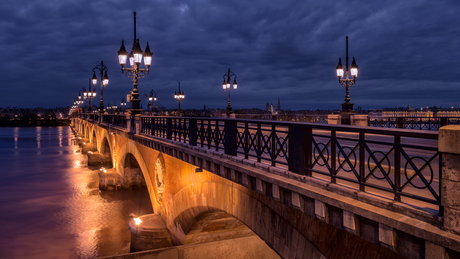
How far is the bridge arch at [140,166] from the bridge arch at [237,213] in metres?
2.79

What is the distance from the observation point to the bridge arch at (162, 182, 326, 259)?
19.2 feet

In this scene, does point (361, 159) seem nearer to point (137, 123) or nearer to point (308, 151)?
point (308, 151)

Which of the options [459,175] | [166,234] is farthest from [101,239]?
[459,175]

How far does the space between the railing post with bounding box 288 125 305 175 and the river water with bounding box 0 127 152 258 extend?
1267 cm

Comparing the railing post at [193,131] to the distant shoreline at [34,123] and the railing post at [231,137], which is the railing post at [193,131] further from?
the distant shoreline at [34,123]

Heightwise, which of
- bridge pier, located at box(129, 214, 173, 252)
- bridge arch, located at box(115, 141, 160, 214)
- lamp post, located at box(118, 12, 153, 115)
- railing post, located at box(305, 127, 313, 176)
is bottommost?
bridge pier, located at box(129, 214, 173, 252)

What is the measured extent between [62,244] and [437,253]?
55.4 feet

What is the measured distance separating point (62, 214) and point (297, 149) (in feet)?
63.8

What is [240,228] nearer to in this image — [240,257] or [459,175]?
[240,257]

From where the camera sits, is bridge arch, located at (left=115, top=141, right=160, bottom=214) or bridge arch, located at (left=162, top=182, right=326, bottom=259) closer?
bridge arch, located at (left=162, top=182, right=326, bottom=259)

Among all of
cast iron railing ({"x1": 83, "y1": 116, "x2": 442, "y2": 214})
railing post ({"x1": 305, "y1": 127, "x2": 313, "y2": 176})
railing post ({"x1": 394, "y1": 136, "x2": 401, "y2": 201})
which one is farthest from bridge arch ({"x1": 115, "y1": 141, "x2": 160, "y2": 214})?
railing post ({"x1": 394, "y1": 136, "x2": 401, "y2": 201})

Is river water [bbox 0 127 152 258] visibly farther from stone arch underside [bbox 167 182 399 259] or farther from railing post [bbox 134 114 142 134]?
stone arch underside [bbox 167 182 399 259]

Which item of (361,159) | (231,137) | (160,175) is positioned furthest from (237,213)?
(160,175)

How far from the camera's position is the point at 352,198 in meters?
4.18
